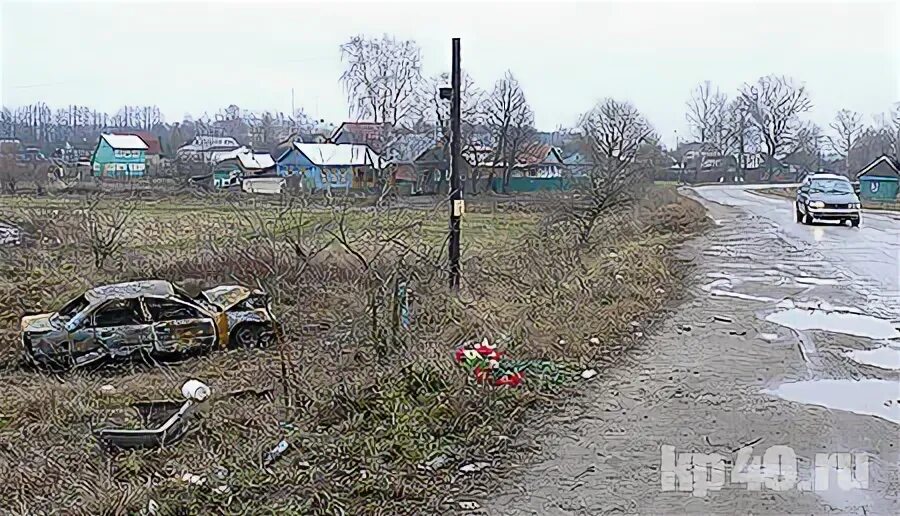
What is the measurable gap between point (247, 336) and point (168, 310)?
132 centimetres

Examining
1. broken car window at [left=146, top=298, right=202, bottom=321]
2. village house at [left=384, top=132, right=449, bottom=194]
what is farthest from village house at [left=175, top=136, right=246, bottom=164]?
broken car window at [left=146, top=298, right=202, bottom=321]

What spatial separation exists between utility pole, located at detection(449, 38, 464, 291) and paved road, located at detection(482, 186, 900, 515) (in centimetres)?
366

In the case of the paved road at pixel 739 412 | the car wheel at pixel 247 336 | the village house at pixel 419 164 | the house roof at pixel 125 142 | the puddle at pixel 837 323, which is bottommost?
the car wheel at pixel 247 336

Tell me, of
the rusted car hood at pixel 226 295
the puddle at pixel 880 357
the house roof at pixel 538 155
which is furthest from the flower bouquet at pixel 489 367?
the house roof at pixel 538 155

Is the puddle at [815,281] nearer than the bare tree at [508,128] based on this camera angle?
Yes

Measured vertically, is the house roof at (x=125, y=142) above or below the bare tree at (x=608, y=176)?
above

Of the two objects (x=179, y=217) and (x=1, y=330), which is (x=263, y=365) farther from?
(x=179, y=217)

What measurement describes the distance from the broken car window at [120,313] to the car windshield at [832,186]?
959 inches

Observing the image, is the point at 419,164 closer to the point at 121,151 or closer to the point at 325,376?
the point at 325,376

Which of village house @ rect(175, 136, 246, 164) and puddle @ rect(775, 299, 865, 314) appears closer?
puddle @ rect(775, 299, 865, 314)

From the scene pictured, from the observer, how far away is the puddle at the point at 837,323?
11023 millimetres

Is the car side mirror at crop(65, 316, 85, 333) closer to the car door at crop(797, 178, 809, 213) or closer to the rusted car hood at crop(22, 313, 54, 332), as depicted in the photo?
the rusted car hood at crop(22, 313, 54, 332)

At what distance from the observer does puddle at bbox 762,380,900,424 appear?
25.2 feet

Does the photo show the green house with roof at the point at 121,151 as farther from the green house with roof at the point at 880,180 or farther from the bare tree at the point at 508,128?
the green house with roof at the point at 880,180
